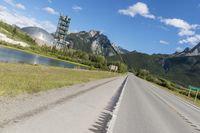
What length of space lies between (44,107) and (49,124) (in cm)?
300

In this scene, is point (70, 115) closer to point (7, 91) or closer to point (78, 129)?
point (78, 129)

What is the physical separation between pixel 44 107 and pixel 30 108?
938 mm

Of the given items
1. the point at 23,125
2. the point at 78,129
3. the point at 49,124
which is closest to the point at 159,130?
the point at 78,129

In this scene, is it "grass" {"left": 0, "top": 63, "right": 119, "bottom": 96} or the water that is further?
the water

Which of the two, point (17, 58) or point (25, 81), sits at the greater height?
point (25, 81)

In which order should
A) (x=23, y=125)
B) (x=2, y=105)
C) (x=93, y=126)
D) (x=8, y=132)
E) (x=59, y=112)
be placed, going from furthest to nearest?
1. (x=59, y=112)
2. (x=2, y=105)
3. (x=93, y=126)
4. (x=23, y=125)
5. (x=8, y=132)

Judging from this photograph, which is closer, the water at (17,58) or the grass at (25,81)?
the grass at (25,81)

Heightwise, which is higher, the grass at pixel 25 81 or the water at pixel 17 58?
the grass at pixel 25 81

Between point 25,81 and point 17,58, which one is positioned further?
point 17,58

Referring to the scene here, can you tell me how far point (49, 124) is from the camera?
977cm

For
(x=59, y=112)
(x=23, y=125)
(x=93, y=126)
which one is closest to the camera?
(x=23, y=125)

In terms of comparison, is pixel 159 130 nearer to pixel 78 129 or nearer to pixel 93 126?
pixel 93 126

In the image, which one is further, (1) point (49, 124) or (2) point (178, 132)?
(2) point (178, 132)

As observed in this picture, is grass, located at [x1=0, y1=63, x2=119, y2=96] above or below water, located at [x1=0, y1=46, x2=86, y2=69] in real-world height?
above
